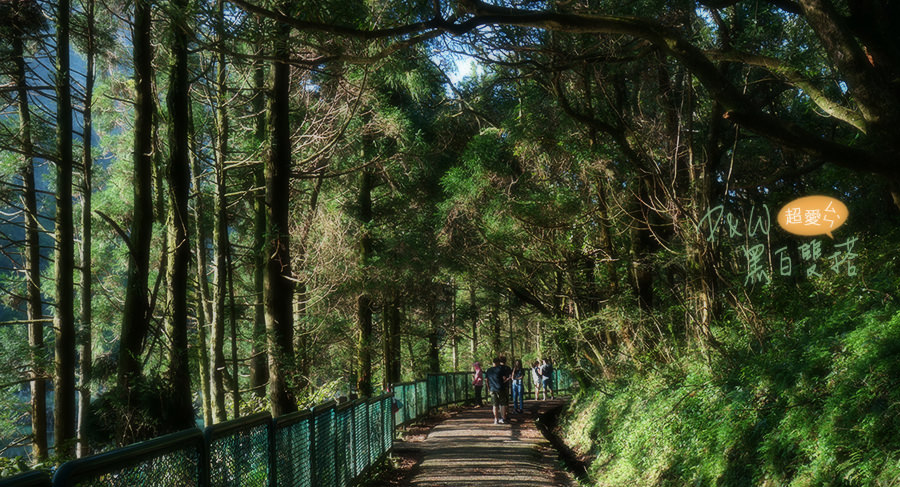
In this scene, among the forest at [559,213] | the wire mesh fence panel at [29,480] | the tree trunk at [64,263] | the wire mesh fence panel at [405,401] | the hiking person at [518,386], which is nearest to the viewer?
the wire mesh fence panel at [29,480]

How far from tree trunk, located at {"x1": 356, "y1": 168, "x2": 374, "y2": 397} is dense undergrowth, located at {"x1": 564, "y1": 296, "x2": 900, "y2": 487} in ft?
37.9

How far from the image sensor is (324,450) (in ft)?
24.9

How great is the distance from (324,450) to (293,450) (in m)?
1.24

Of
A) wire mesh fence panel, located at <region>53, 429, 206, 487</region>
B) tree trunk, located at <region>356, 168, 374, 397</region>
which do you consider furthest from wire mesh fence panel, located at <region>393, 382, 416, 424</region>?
wire mesh fence panel, located at <region>53, 429, 206, 487</region>

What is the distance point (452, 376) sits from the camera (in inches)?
1062

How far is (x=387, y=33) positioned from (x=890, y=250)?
5.49m

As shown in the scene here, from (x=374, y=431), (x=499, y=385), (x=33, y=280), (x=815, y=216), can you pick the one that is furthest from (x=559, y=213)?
(x=33, y=280)

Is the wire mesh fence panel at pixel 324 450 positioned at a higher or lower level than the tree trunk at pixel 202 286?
lower

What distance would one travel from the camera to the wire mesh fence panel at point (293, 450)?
19.5ft

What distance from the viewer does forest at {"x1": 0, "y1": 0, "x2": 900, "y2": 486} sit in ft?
20.2

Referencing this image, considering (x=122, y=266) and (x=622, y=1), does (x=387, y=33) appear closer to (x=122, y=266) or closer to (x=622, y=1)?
(x=622, y=1)

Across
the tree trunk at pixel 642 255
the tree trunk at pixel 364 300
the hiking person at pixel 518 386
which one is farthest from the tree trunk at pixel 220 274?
the hiking person at pixel 518 386

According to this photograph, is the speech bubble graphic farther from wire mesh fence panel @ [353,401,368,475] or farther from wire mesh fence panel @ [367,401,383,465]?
wire mesh fence panel @ [367,401,383,465]

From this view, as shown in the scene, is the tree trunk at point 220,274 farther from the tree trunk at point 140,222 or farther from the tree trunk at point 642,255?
the tree trunk at point 642,255
